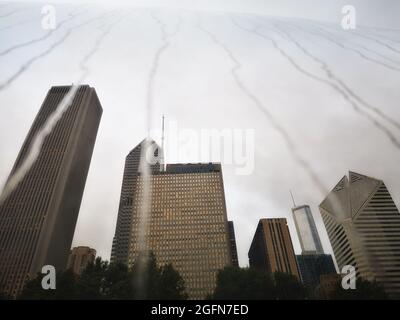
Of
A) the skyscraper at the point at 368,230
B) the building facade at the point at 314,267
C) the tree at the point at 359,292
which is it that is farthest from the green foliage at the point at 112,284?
the building facade at the point at 314,267

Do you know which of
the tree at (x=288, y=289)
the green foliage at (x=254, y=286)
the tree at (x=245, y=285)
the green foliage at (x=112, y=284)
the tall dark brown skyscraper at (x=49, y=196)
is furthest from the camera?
the tall dark brown skyscraper at (x=49, y=196)

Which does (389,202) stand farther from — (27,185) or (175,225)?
(27,185)

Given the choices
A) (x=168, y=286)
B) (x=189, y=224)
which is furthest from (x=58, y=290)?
(x=189, y=224)

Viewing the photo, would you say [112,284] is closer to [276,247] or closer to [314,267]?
[276,247]

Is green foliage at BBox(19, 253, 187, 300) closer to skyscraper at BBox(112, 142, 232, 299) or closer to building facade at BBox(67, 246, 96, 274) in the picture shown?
skyscraper at BBox(112, 142, 232, 299)

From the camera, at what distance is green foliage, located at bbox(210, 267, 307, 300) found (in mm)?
25797

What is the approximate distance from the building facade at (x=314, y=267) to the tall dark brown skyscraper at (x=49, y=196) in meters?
132

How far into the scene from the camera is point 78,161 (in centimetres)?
10362

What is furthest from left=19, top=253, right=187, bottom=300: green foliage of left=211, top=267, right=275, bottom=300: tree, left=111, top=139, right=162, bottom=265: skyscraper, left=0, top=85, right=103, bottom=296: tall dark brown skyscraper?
left=111, top=139, right=162, bottom=265: skyscraper

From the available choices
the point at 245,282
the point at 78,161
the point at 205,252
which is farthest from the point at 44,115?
the point at 245,282

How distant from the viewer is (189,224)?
11519cm

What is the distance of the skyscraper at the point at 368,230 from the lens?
10962 centimetres

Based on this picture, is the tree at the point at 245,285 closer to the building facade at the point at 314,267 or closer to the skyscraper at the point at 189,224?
the skyscraper at the point at 189,224
